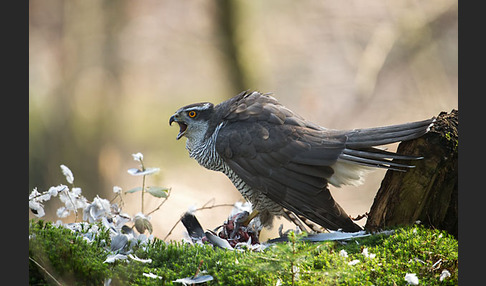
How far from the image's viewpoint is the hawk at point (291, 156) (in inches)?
102

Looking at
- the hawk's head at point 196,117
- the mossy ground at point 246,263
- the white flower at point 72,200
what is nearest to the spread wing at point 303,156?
the hawk's head at point 196,117

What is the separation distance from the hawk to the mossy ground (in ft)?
1.04

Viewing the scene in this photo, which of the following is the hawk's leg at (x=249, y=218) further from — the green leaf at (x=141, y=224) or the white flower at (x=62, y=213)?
the white flower at (x=62, y=213)

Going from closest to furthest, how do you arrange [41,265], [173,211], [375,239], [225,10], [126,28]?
[41,265] → [375,239] → [225,10] → [126,28] → [173,211]


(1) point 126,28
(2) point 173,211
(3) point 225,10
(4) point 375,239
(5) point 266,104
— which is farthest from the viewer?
(2) point 173,211

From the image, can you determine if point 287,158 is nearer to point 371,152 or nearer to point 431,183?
point 371,152

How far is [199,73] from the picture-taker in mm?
6258

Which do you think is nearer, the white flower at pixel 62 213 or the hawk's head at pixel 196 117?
Result: the white flower at pixel 62 213

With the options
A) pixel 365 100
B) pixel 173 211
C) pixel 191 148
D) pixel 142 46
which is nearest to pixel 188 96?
pixel 142 46

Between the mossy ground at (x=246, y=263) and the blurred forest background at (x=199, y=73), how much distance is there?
1965 millimetres

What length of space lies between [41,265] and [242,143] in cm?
117

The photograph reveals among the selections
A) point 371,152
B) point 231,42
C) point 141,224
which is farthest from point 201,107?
point 231,42

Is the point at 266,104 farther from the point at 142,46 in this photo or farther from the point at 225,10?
the point at 142,46

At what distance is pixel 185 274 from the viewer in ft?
7.00
